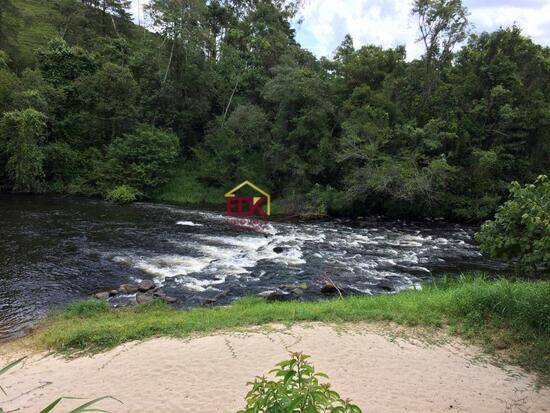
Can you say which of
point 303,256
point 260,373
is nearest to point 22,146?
point 303,256

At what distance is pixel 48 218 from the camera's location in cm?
2050

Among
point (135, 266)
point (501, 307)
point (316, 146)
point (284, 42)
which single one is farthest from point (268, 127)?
point (501, 307)

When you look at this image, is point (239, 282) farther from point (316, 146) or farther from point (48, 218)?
point (316, 146)

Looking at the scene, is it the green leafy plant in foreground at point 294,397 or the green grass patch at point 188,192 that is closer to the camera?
the green leafy plant in foreground at point 294,397

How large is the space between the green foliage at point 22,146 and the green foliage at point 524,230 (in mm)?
25671

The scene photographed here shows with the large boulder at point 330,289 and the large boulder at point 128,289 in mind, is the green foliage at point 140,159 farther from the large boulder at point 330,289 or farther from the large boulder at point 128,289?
the large boulder at point 330,289

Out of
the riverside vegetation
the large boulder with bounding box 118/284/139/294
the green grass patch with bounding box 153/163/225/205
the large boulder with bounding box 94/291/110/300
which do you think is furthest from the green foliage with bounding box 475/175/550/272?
the green grass patch with bounding box 153/163/225/205

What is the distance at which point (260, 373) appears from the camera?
6.89 meters

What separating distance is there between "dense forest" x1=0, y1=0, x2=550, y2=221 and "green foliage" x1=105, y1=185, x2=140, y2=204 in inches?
5.0

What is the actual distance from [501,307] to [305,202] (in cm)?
Result: 1749

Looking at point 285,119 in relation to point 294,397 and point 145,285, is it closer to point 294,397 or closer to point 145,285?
point 145,285

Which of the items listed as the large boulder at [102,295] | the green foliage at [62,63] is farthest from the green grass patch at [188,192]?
the large boulder at [102,295]

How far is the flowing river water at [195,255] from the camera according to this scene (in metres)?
12.6

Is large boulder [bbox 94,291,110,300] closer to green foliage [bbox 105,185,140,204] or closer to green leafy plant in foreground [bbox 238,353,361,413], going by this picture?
green leafy plant in foreground [bbox 238,353,361,413]
